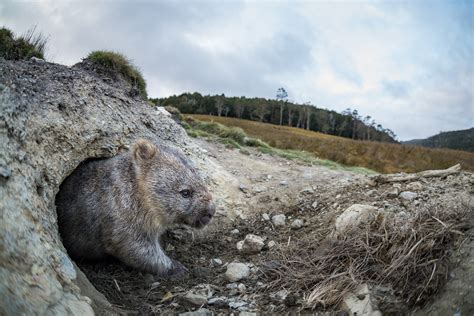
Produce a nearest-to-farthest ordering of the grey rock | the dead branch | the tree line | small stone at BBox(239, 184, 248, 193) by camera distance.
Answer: the grey rock → the dead branch → small stone at BBox(239, 184, 248, 193) → the tree line

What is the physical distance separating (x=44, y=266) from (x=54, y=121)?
1767 mm

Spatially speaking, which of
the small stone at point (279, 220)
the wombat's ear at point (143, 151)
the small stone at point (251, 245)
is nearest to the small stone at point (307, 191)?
the small stone at point (279, 220)

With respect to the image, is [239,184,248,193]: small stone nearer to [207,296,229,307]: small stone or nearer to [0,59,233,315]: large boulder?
[0,59,233,315]: large boulder

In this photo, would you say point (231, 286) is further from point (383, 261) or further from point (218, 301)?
point (383, 261)

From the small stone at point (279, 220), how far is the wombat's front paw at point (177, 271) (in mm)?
1481

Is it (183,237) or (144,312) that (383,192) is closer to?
(183,237)

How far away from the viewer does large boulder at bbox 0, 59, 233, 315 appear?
7.82ft

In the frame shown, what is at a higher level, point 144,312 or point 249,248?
point 249,248

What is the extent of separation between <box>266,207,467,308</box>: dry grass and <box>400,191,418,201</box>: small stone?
1.09 meters

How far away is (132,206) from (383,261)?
7.65 ft

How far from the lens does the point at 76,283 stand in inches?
108

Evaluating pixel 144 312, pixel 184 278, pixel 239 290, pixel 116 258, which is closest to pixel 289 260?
pixel 239 290

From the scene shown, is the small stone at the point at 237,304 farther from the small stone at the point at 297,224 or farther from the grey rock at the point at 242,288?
the small stone at the point at 297,224

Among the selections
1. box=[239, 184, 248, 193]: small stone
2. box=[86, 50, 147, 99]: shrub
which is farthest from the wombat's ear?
box=[86, 50, 147, 99]: shrub
